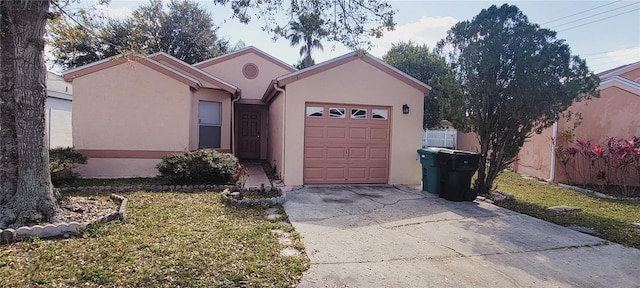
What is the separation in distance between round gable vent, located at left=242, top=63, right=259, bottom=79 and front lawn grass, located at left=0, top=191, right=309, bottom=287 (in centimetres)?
1000

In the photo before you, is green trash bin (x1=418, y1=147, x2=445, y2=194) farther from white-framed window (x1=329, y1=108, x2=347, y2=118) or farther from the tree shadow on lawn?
white-framed window (x1=329, y1=108, x2=347, y2=118)

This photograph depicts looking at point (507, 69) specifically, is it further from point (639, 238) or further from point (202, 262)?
point (202, 262)

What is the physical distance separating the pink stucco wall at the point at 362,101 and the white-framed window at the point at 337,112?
0.26 m

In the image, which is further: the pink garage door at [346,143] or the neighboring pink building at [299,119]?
the pink garage door at [346,143]

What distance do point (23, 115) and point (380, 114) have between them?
7.63 metres

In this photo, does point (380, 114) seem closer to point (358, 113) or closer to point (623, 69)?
point (358, 113)

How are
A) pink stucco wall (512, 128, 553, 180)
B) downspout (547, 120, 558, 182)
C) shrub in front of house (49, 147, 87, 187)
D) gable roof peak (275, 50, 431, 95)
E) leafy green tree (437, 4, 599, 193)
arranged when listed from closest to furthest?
1. leafy green tree (437, 4, 599, 193)
2. shrub in front of house (49, 147, 87, 187)
3. gable roof peak (275, 50, 431, 95)
4. downspout (547, 120, 558, 182)
5. pink stucco wall (512, 128, 553, 180)

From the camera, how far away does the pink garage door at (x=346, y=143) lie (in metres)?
9.16

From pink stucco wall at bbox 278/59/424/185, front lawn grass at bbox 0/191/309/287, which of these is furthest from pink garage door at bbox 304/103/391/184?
front lawn grass at bbox 0/191/309/287

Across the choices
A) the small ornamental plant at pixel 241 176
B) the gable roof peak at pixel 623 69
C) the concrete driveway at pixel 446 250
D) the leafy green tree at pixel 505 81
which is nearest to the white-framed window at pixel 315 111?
the small ornamental plant at pixel 241 176

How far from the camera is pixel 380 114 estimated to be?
9523 millimetres

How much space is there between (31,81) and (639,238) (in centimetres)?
958

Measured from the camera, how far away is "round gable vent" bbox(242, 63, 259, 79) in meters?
14.7

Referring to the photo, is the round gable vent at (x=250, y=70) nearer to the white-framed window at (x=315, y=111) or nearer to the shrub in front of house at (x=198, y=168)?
the white-framed window at (x=315, y=111)
